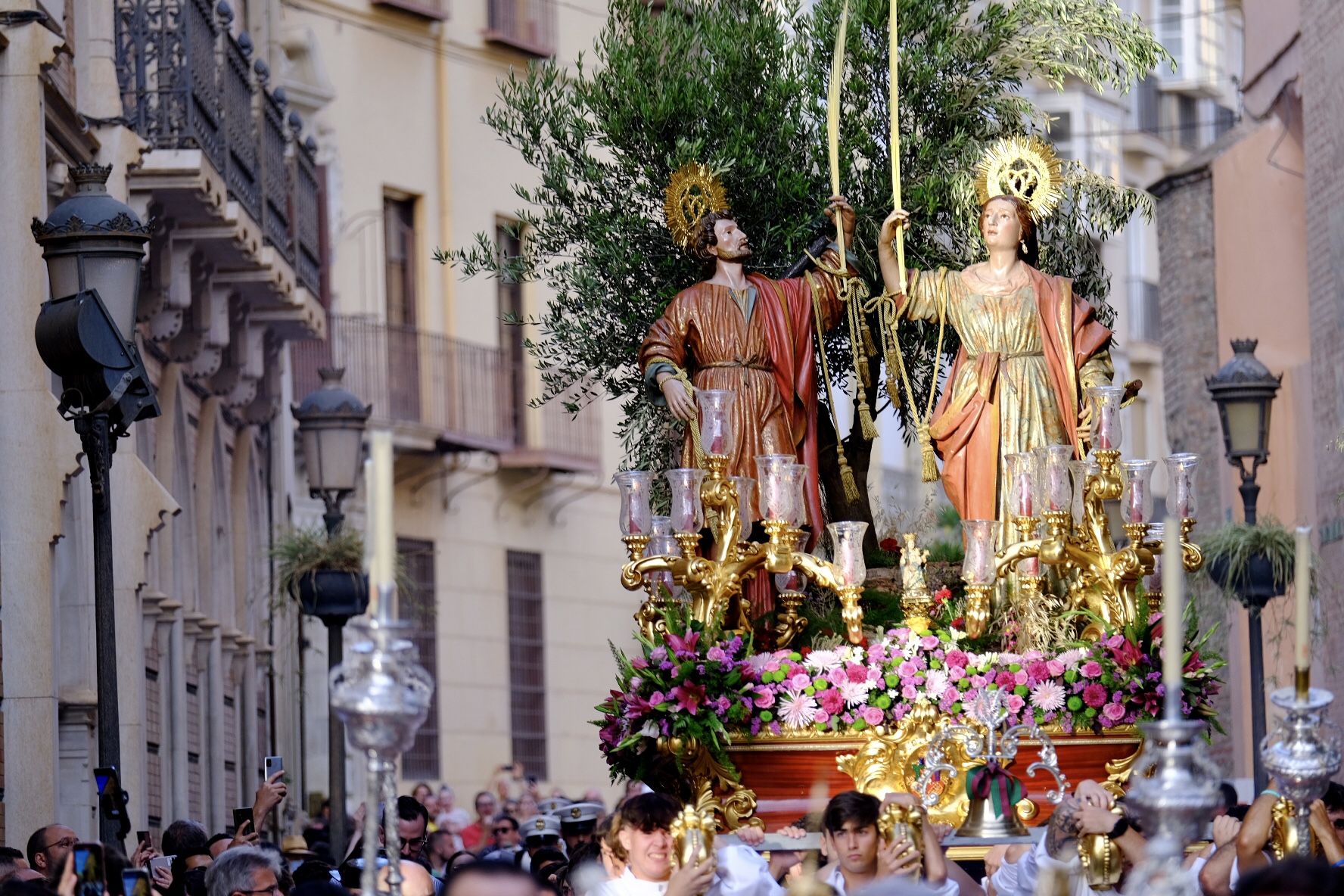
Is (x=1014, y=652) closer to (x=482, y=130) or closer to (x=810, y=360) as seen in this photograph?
(x=810, y=360)

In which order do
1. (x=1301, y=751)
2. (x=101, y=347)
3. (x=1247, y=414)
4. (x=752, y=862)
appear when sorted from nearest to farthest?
(x=1301, y=751), (x=752, y=862), (x=101, y=347), (x=1247, y=414)

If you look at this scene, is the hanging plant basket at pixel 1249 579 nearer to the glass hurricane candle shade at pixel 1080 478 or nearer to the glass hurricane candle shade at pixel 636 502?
the glass hurricane candle shade at pixel 1080 478

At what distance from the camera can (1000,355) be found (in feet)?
39.4

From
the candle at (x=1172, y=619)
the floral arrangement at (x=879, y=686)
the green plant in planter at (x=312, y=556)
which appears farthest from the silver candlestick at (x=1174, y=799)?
the green plant in planter at (x=312, y=556)

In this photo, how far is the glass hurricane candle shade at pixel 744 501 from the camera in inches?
458

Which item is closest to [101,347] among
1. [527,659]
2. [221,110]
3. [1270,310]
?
[221,110]

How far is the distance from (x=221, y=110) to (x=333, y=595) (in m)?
3.83

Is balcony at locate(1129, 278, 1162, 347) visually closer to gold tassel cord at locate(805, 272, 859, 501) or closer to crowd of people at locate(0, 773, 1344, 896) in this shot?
gold tassel cord at locate(805, 272, 859, 501)

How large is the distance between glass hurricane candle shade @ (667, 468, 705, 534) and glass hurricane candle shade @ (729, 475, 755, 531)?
251 mm

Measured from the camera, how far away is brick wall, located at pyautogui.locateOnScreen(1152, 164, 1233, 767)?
24438 millimetres

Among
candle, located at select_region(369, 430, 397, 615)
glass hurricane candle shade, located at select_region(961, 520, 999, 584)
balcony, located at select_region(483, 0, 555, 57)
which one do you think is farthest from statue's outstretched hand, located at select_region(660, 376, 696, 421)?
balcony, located at select_region(483, 0, 555, 57)

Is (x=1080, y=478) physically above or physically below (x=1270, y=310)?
below

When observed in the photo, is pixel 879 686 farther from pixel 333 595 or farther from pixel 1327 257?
pixel 1327 257

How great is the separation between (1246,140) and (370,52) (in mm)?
7757
